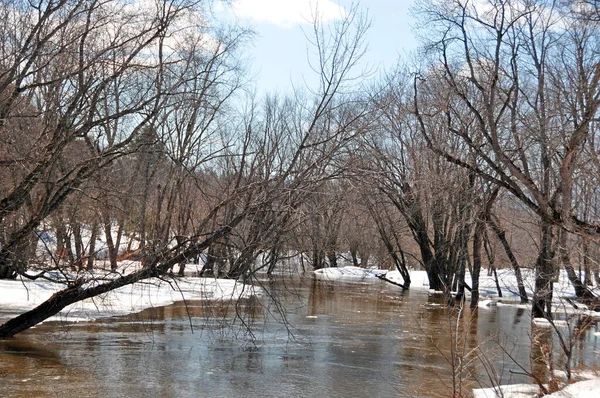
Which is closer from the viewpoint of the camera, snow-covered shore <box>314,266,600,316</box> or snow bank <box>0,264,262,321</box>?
snow bank <box>0,264,262,321</box>

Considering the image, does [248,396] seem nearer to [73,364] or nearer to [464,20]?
[73,364]

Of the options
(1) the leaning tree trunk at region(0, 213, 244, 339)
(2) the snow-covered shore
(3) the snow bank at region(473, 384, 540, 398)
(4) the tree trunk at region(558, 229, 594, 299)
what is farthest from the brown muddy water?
(2) the snow-covered shore

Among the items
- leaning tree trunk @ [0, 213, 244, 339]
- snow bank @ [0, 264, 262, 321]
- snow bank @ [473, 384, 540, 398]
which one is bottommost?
snow bank @ [473, 384, 540, 398]

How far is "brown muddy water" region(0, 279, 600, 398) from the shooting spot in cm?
956

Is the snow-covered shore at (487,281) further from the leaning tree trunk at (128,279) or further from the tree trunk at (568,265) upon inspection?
the leaning tree trunk at (128,279)

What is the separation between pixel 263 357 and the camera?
12.3 meters

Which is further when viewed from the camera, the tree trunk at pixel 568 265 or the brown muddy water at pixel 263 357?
the tree trunk at pixel 568 265

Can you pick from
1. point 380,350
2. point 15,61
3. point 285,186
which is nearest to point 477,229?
point 380,350

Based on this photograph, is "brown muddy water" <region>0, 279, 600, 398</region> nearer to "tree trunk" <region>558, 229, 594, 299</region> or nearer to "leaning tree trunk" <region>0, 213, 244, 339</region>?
"leaning tree trunk" <region>0, 213, 244, 339</region>

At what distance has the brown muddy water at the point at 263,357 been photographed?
9.56m

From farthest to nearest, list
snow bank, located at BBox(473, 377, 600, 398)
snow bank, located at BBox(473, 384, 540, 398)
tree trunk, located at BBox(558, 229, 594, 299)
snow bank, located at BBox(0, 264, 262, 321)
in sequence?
snow bank, located at BBox(0, 264, 262, 321) < tree trunk, located at BBox(558, 229, 594, 299) < snow bank, located at BBox(473, 384, 540, 398) < snow bank, located at BBox(473, 377, 600, 398)

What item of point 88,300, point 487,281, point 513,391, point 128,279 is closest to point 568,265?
point 513,391

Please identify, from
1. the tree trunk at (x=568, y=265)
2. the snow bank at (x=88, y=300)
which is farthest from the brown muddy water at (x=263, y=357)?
the tree trunk at (x=568, y=265)

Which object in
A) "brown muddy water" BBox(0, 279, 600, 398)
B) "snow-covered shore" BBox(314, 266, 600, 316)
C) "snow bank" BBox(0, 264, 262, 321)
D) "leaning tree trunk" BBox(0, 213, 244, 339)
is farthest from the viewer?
"snow-covered shore" BBox(314, 266, 600, 316)
